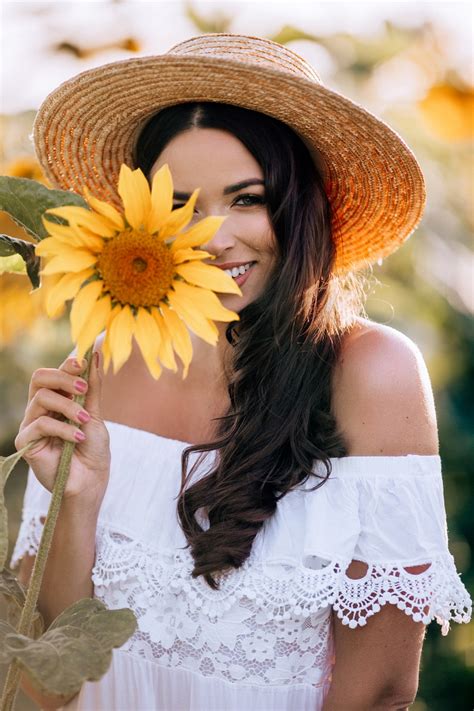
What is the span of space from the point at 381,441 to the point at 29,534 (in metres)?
0.73

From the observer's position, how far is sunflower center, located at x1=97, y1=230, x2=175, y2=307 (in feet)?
3.09

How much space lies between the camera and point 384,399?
163 cm

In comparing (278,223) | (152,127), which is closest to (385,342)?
(278,223)

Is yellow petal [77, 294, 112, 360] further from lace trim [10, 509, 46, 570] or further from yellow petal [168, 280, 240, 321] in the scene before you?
lace trim [10, 509, 46, 570]

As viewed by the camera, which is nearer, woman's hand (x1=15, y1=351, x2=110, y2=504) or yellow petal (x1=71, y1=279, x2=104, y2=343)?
yellow petal (x1=71, y1=279, x2=104, y2=343)

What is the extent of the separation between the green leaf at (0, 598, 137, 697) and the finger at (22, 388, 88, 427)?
0.73ft

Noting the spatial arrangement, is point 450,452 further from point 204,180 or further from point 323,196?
point 204,180

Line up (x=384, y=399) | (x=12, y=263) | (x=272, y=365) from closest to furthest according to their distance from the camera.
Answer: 1. (x=12, y=263)
2. (x=384, y=399)
3. (x=272, y=365)

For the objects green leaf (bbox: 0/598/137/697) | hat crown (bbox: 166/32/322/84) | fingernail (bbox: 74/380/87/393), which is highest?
hat crown (bbox: 166/32/322/84)

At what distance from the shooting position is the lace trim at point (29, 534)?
1.87 m

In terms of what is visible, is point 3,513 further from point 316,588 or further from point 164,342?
point 316,588

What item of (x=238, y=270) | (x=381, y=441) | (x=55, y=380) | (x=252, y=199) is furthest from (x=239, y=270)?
(x=55, y=380)

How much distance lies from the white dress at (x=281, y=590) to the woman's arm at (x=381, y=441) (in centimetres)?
3

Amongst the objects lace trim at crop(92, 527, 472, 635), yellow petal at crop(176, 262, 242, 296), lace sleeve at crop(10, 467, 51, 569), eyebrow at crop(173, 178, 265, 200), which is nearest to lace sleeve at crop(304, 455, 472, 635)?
lace trim at crop(92, 527, 472, 635)
